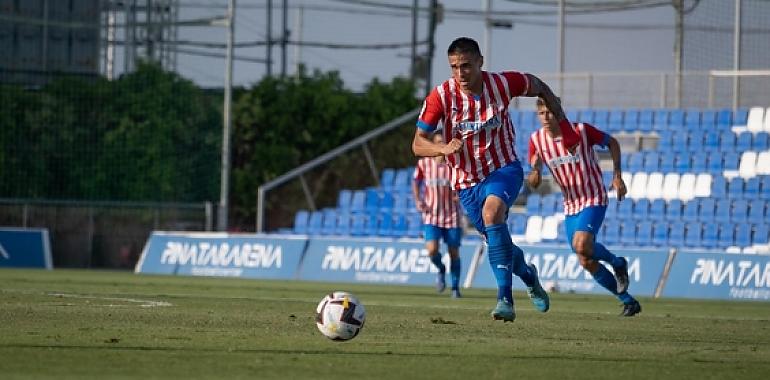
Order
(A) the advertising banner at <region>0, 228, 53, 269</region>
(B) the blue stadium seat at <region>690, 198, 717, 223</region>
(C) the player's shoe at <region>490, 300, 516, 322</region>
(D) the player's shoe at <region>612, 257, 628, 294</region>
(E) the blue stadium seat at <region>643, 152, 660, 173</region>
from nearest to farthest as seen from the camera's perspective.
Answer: (C) the player's shoe at <region>490, 300, 516, 322</region> < (D) the player's shoe at <region>612, 257, 628, 294</region> < (B) the blue stadium seat at <region>690, 198, 717, 223</region> < (E) the blue stadium seat at <region>643, 152, 660, 173</region> < (A) the advertising banner at <region>0, 228, 53, 269</region>

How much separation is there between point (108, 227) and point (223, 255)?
216 inches

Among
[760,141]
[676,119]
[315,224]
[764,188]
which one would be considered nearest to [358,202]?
[315,224]

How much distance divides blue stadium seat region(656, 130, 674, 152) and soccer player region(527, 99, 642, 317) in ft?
41.7

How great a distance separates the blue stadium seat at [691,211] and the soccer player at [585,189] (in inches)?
409

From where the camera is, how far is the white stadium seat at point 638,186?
2742 centimetres

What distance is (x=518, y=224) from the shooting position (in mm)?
27469

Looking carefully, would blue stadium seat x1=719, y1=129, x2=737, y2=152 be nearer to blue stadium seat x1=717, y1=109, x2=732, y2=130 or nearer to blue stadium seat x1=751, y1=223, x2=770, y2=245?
blue stadium seat x1=717, y1=109, x2=732, y2=130

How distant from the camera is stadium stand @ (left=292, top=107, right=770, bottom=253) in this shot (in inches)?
998

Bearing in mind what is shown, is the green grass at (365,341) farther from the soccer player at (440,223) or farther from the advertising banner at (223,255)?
the advertising banner at (223,255)

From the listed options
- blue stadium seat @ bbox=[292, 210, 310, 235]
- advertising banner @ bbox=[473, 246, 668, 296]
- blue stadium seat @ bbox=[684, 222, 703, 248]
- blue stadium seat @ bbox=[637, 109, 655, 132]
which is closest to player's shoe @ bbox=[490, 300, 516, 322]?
advertising banner @ bbox=[473, 246, 668, 296]

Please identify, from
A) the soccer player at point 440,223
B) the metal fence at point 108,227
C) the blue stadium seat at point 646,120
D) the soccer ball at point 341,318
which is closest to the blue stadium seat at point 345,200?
the metal fence at point 108,227

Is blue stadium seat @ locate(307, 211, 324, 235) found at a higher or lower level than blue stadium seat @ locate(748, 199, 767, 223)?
lower

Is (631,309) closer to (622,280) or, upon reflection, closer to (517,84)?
(622,280)

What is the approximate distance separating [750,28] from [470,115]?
59.7 ft
